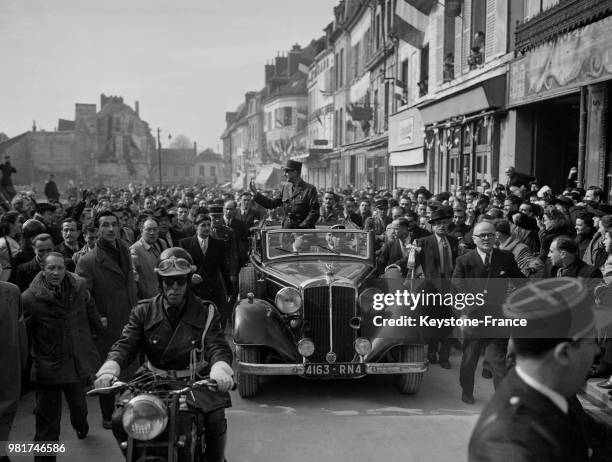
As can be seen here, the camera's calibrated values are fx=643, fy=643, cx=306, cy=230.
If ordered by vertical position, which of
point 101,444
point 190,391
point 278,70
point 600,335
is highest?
point 278,70

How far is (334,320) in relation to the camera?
260 inches

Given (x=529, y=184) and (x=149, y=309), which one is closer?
(x=149, y=309)

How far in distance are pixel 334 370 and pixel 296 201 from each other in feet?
10.6

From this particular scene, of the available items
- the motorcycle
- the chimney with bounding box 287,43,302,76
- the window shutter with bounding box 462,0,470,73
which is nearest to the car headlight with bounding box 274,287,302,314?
the motorcycle

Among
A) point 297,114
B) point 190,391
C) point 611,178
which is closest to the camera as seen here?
point 190,391

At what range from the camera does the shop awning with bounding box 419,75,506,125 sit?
50.4 feet

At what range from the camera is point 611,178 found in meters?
11.3

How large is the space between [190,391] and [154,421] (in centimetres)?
52

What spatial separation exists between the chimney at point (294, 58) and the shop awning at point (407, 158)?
143 ft

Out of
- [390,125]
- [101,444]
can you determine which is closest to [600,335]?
[101,444]

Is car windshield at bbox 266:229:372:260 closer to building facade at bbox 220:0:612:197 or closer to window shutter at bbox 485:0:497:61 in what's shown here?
building facade at bbox 220:0:612:197

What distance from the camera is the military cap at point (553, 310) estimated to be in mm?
2148

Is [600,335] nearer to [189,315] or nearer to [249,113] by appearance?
[189,315]

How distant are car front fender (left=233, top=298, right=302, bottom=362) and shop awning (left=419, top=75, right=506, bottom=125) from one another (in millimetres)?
10638
